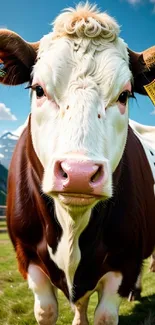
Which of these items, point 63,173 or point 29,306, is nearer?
point 63,173

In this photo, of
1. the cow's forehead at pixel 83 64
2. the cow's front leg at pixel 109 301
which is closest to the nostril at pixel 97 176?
the cow's forehead at pixel 83 64

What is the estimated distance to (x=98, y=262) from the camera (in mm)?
3754

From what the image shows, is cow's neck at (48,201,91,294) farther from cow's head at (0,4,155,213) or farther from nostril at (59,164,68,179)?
nostril at (59,164,68,179)

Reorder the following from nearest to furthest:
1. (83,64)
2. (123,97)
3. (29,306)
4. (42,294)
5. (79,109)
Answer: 1. (79,109)
2. (83,64)
3. (123,97)
4. (42,294)
5. (29,306)

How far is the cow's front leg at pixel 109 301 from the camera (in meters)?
3.88

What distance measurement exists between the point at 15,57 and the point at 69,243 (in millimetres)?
1565

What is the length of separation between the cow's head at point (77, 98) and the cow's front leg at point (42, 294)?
138 centimetres

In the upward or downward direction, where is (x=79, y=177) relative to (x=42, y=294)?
upward

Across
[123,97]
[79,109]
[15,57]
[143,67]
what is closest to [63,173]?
[79,109]

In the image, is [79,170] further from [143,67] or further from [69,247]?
[143,67]

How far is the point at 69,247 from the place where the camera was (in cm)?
357

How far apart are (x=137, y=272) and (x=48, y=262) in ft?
2.91

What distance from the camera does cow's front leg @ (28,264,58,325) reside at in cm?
401

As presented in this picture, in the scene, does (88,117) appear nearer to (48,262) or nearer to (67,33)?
(67,33)
